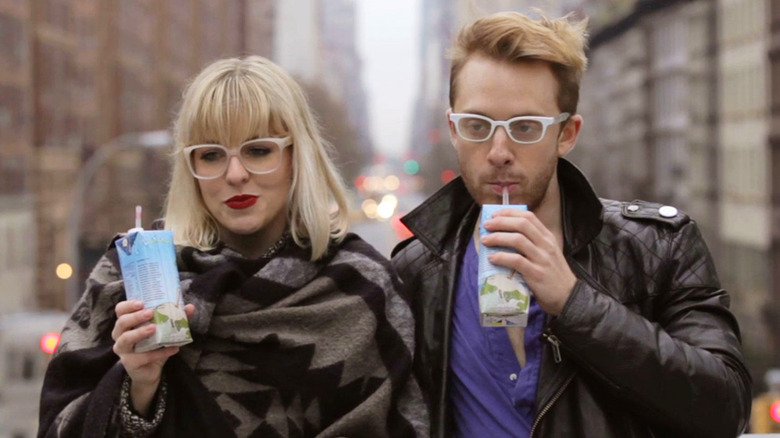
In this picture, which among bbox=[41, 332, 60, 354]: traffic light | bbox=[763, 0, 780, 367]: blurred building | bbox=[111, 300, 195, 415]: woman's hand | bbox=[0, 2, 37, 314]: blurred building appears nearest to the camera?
bbox=[111, 300, 195, 415]: woman's hand

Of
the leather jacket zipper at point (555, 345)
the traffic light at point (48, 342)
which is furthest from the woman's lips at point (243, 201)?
the traffic light at point (48, 342)

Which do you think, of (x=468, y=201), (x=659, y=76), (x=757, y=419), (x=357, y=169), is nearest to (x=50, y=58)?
(x=659, y=76)

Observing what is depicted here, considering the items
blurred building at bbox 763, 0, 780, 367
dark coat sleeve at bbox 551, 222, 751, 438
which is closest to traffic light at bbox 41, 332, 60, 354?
dark coat sleeve at bbox 551, 222, 751, 438

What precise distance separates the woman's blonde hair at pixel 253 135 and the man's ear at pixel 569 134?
76cm

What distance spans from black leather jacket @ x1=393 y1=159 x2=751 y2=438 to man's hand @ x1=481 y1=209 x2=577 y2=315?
2.0 inches

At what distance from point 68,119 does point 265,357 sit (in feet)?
174

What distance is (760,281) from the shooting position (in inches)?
1718

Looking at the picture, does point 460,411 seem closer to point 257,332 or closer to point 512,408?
point 512,408

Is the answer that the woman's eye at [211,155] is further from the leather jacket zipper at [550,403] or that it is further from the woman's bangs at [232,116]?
the leather jacket zipper at [550,403]

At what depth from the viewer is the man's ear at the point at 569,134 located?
3475 mm

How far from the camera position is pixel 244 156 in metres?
3.61

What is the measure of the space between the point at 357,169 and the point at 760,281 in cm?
8340

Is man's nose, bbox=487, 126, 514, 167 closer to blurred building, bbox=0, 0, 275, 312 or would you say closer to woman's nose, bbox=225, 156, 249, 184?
woman's nose, bbox=225, 156, 249, 184

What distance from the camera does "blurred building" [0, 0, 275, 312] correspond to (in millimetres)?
46656
